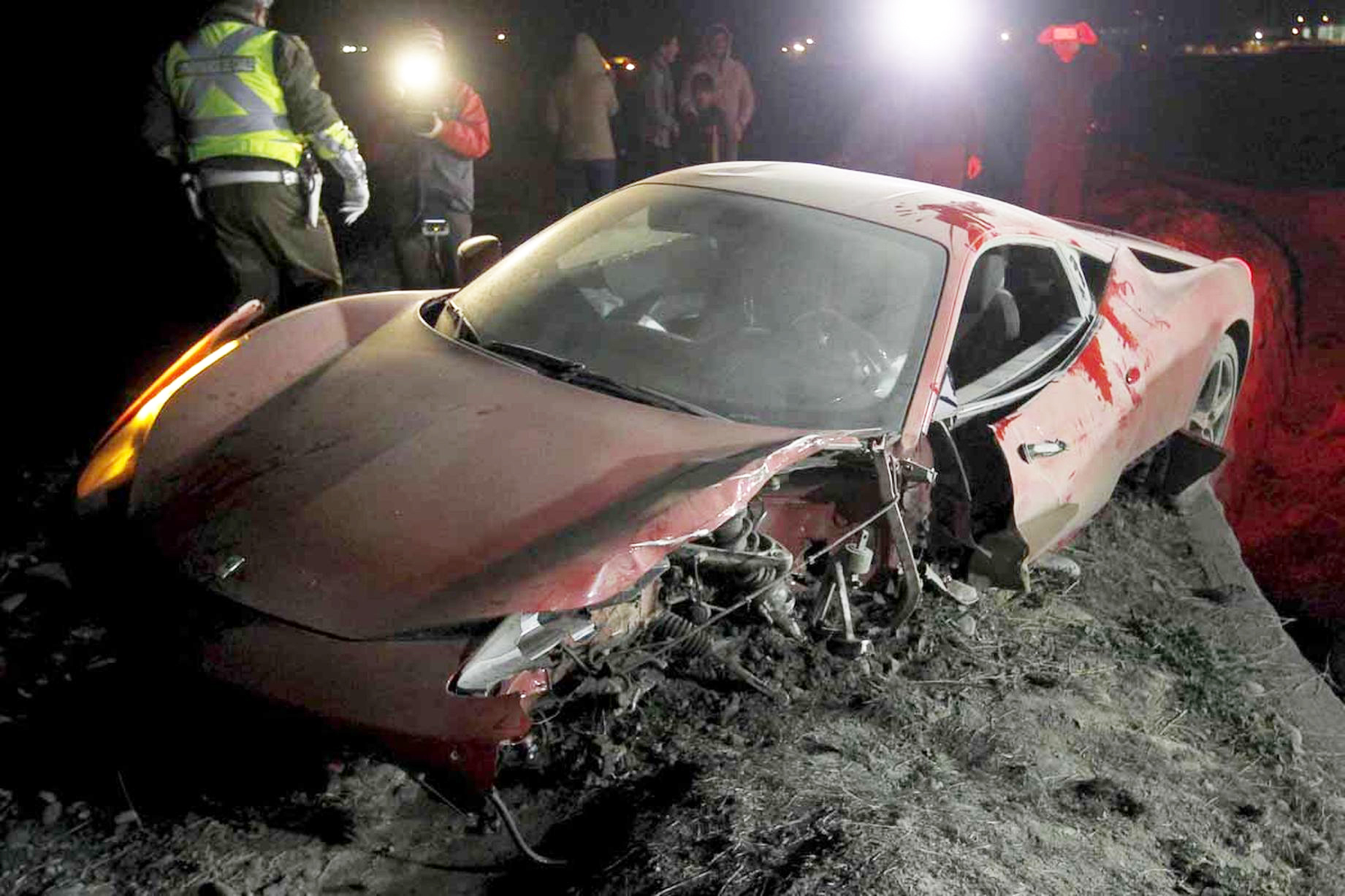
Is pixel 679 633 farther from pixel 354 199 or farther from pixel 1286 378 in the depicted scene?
pixel 1286 378

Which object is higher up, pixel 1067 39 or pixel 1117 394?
pixel 1067 39

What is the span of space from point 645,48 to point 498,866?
2087cm

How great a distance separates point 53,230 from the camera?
8.10 m

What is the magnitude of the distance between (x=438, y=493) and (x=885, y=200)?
79.4 inches

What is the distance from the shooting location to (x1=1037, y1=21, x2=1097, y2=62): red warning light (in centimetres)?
958

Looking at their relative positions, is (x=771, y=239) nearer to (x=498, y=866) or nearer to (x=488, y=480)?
(x=488, y=480)

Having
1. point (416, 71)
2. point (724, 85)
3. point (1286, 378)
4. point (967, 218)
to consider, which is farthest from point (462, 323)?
point (1286, 378)

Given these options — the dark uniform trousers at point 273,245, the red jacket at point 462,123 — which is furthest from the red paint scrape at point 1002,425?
the red jacket at point 462,123

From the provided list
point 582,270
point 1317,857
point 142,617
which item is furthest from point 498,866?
point 1317,857

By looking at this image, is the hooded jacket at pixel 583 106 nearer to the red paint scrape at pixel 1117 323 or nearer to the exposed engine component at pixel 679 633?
the red paint scrape at pixel 1117 323

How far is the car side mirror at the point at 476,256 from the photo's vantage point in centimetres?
435

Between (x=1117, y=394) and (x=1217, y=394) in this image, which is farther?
(x=1217, y=394)

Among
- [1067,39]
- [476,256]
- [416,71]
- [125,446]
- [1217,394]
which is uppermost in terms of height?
[416,71]

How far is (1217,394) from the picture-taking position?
5488 mm
